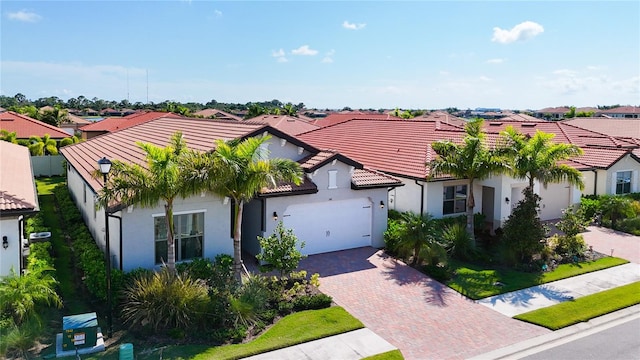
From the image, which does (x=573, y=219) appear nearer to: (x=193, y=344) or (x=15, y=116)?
(x=193, y=344)

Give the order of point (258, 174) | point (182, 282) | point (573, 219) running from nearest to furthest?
point (182, 282), point (258, 174), point (573, 219)

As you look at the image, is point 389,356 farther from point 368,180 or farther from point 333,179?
point 368,180

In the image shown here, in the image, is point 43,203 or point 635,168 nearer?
point 43,203

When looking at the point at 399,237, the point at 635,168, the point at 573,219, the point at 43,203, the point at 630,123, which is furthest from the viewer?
the point at 630,123

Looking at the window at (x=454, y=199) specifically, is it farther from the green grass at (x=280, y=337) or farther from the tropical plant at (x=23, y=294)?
the tropical plant at (x=23, y=294)

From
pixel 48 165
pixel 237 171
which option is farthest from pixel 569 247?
pixel 48 165

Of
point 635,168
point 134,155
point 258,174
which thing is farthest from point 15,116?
point 635,168

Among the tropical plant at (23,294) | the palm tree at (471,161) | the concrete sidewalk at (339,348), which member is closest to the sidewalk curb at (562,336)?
the concrete sidewalk at (339,348)
